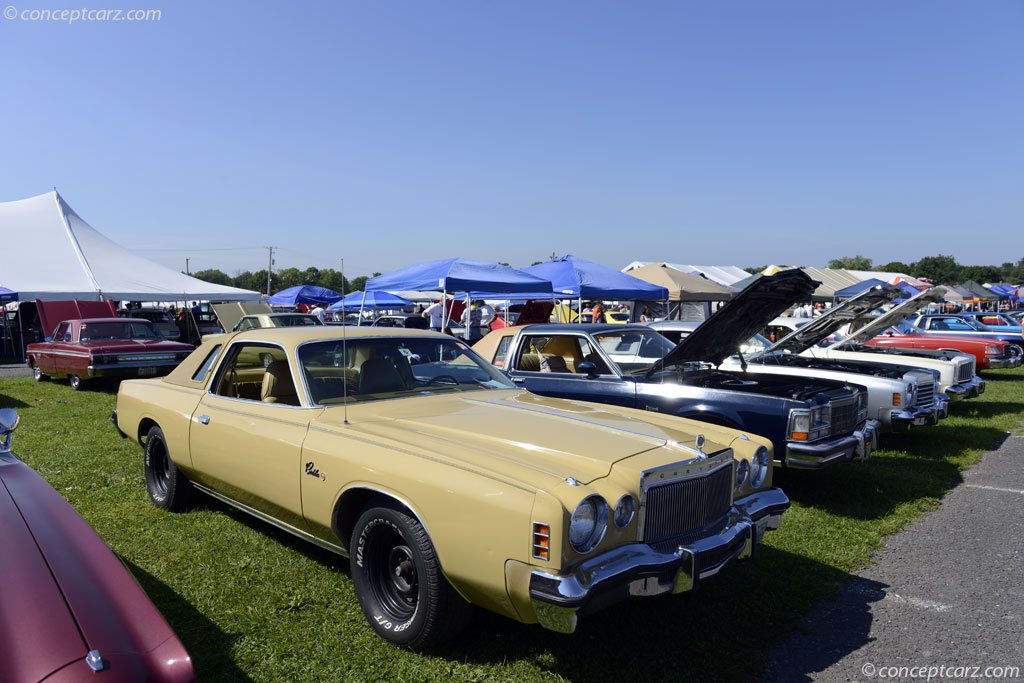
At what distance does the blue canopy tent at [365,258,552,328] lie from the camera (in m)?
12.5

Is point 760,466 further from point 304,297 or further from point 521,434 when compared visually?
point 304,297

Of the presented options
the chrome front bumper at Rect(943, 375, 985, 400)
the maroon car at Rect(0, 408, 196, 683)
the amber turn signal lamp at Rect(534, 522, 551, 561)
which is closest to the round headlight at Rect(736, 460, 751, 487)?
the amber turn signal lamp at Rect(534, 522, 551, 561)

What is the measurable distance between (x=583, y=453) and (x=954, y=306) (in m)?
43.6

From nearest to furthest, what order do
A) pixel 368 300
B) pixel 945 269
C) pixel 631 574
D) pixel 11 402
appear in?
pixel 631 574, pixel 11 402, pixel 368 300, pixel 945 269

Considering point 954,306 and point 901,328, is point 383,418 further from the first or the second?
point 954,306

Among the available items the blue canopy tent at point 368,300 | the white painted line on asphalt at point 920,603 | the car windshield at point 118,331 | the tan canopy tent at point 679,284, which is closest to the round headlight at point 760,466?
the white painted line on asphalt at point 920,603

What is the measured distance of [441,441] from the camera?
3215 mm

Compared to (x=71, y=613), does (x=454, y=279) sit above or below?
above

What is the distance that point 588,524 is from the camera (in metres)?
2.68

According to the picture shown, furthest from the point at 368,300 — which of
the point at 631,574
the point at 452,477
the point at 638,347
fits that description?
the point at 631,574

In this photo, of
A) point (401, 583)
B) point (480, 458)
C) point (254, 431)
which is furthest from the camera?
point (254, 431)

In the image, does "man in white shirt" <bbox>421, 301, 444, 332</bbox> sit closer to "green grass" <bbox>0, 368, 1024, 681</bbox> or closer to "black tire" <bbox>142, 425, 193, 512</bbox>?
"green grass" <bbox>0, 368, 1024, 681</bbox>

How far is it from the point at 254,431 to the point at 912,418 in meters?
6.74

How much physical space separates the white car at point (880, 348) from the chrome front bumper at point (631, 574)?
536 cm
